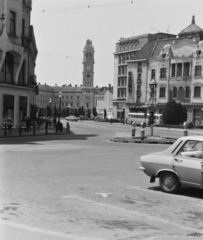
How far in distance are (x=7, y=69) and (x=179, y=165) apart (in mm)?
30718

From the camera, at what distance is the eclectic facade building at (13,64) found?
121ft

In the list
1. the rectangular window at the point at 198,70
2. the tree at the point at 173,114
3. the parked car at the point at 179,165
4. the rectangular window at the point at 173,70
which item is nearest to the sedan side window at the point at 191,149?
the parked car at the point at 179,165

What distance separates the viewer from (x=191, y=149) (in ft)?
33.6

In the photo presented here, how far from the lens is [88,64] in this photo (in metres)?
185

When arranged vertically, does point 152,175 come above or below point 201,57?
below

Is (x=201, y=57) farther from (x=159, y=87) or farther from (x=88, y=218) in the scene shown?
(x=88, y=218)

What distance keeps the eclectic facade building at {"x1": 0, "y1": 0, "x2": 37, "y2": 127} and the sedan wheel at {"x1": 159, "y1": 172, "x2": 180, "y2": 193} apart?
1121 inches

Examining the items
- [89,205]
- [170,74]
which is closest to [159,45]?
[170,74]

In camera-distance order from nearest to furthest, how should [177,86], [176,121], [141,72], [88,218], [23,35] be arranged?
[88,218] → [23,35] → [176,121] → [177,86] → [141,72]

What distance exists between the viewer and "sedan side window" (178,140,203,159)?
10.0 m

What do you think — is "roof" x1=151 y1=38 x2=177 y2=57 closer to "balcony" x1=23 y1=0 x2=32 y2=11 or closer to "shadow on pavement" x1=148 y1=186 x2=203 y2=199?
"balcony" x1=23 y1=0 x2=32 y2=11

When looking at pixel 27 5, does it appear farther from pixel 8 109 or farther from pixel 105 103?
pixel 105 103

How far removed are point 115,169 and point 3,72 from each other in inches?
1022

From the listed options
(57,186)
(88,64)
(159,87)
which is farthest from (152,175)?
(88,64)
